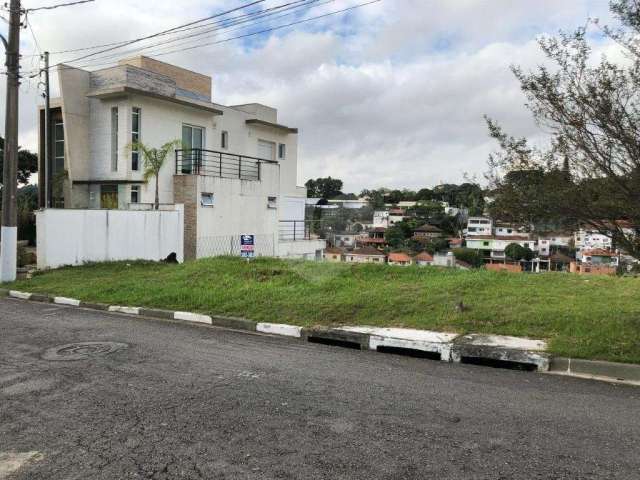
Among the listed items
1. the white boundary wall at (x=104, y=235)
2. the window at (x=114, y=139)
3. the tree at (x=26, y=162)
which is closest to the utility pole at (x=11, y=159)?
the white boundary wall at (x=104, y=235)

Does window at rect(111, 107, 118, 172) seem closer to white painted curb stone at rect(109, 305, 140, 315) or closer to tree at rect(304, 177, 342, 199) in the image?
white painted curb stone at rect(109, 305, 140, 315)

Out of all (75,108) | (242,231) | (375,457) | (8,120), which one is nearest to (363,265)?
(375,457)

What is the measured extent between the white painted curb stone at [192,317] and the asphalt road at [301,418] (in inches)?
89.5

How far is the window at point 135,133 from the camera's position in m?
20.9

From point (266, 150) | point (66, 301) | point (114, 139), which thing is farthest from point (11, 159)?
point (266, 150)

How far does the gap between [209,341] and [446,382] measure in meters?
3.49

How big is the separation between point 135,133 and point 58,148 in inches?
169

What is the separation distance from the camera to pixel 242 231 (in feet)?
74.8

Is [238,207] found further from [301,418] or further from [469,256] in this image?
[301,418]

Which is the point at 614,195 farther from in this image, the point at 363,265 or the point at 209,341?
the point at 363,265

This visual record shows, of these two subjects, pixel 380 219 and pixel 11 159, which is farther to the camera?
pixel 380 219

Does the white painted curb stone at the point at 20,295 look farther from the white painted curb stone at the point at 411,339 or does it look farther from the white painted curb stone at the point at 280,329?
the white painted curb stone at the point at 411,339

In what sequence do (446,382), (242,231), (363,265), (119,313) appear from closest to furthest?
(446,382) → (119,313) → (363,265) → (242,231)

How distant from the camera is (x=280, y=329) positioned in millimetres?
8141
